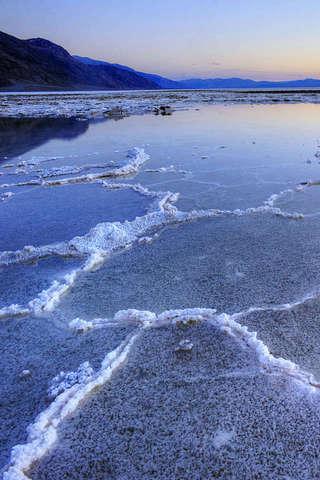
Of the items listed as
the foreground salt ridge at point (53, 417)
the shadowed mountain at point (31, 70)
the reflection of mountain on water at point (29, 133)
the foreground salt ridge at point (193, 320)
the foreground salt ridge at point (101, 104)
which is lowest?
the foreground salt ridge at point (53, 417)

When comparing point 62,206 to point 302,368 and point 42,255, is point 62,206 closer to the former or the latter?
point 42,255

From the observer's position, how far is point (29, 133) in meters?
16.8

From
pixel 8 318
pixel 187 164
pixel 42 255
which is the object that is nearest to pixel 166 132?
pixel 187 164

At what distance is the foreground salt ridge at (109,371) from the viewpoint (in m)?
2.22

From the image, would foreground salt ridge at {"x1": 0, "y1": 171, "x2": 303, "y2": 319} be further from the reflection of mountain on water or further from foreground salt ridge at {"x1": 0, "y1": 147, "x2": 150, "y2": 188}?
the reflection of mountain on water

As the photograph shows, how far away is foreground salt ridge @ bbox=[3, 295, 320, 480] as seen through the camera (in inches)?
87.6

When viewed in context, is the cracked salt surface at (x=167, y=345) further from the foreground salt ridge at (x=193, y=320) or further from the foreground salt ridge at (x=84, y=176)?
the foreground salt ridge at (x=84, y=176)

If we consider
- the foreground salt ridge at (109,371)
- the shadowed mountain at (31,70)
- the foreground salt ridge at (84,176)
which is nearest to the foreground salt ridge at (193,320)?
the foreground salt ridge at (109,371)

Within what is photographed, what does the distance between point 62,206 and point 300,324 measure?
5.15 m

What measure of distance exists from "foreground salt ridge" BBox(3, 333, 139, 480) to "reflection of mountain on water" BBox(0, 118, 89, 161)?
10.5m

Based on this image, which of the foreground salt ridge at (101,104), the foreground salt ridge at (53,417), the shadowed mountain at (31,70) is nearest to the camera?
the foreground salt ridge at (53,417)

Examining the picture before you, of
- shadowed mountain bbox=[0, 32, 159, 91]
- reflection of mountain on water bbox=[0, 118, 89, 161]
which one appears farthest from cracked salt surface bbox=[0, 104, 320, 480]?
shadowed mountain bbox=[0, 32, 159, 91]

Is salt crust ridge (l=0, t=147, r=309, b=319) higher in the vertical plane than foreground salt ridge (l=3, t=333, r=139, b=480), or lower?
higher

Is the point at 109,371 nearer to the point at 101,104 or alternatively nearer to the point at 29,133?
the point at 29,133
